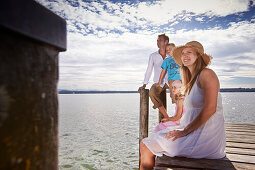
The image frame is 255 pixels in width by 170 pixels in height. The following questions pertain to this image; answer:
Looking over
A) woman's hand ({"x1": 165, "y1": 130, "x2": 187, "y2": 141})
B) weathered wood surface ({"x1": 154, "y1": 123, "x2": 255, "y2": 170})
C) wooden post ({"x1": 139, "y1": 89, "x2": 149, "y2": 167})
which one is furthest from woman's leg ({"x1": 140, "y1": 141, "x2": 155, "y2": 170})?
wooden post ({"x1": 139, "y1": 89, "x2": 149, "y2": 167})

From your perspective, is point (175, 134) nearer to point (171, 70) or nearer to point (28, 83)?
point (28, 83)

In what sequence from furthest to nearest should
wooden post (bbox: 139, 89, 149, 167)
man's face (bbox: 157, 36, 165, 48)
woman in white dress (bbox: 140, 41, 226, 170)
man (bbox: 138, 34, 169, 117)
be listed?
Answer: man's face (bbox: 157, 36, 165, 48) < man (bbox: 138, 34, 169, 117) < wooden post (bbox: 139, 89, 149, 167) < woman in white dress (bbox: 140, 41, 226, 170)

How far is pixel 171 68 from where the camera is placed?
189 inches

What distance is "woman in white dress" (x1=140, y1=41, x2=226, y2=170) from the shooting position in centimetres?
234

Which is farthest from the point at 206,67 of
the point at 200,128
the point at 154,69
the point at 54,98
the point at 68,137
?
the point at 68,137

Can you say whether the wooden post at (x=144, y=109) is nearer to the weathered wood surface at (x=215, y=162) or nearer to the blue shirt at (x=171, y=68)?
the blue shirt at (x=171, y=68)

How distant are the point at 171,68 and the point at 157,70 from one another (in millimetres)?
696

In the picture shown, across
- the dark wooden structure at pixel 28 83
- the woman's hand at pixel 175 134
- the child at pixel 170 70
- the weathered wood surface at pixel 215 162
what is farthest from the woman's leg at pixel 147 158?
the child at pixel 170 70

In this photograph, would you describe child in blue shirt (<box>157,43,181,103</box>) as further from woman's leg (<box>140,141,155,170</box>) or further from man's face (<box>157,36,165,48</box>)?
woman's leg (<box>140,141,155,170</box>)

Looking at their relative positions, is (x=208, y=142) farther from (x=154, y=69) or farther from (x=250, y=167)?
(x=154, y=69)

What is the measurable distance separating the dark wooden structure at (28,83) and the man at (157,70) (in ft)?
13.0

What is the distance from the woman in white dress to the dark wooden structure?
1.76m

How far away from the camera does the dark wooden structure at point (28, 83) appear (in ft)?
2.56

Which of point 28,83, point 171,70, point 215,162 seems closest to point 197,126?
point 215,162
